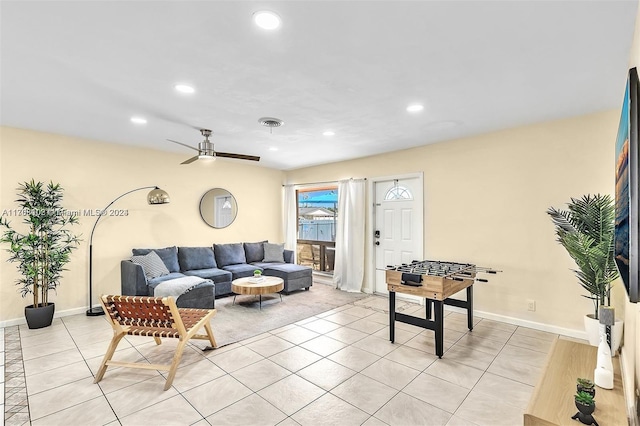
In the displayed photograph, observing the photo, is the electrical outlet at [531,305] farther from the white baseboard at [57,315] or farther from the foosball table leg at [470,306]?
the white baseboard at [57,315]

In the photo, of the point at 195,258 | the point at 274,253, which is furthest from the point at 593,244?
the point at 195,258

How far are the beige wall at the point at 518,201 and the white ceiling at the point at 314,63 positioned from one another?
1.24ft

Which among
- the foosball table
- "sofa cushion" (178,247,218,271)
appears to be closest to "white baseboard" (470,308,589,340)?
the foosball table

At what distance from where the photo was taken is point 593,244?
287cm

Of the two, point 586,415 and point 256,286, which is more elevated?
point 586,415

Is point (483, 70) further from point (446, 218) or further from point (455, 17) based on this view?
point (446, 218)

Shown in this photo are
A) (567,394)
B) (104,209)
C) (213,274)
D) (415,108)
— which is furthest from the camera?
(213,274)

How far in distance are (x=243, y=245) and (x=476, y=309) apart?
14.6 ft

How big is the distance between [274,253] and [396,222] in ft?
8.61

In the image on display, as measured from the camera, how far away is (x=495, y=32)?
6.59 feet

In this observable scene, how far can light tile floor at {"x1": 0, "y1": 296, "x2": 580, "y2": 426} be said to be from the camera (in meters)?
2.22

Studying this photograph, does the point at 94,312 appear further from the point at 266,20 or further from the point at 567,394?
the point at 567,394

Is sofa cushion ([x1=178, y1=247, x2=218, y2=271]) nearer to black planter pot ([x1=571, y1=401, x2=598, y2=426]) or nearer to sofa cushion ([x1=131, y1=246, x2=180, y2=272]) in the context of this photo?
sofa cushion ([x1=131, y1=246, x2=180, y2=272])

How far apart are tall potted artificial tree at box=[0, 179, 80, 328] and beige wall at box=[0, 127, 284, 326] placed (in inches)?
5.8
